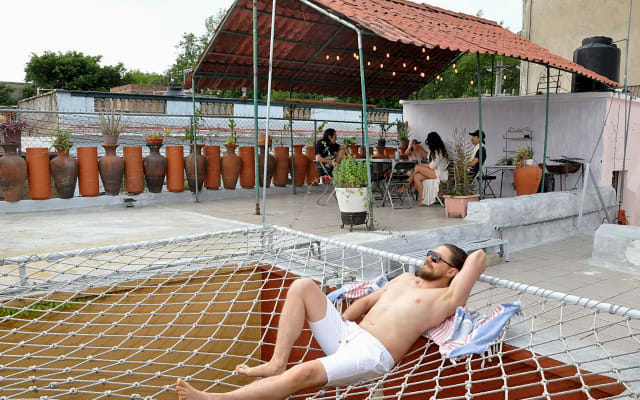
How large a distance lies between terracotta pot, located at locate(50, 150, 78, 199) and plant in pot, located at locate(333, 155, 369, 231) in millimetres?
3832

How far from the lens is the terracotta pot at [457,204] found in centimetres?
657

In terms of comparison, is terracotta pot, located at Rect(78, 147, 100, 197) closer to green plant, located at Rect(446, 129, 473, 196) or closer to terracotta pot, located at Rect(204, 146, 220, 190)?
terracotta pot, located at Rect(204, 146, 220, 190)

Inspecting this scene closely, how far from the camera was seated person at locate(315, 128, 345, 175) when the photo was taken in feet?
25.1

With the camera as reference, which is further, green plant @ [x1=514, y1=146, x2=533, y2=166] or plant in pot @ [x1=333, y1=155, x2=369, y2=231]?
green plant @ [x1=514, y1=146, x2=533, y2=166]

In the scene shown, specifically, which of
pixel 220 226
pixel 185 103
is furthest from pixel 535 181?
pixel 185 103

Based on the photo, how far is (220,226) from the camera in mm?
5648

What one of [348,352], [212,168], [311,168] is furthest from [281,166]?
[348,352]

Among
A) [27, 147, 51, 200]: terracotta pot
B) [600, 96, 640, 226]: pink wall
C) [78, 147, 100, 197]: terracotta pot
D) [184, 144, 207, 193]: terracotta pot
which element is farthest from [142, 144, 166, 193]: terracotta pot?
[600, 96, 640, 226]: pink wall

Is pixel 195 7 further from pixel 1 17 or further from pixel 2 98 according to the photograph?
pixel 2 98

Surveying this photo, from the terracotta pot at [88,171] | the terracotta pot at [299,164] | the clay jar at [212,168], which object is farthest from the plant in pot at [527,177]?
the terracotta pot at [88,171]

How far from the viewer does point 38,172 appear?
22.2 ft

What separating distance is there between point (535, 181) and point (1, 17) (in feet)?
149

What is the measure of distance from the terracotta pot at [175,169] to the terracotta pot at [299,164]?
2.16 metres

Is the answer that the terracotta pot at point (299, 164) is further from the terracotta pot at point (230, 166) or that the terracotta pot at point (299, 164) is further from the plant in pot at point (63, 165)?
the plant in pot at point (63, 165)
